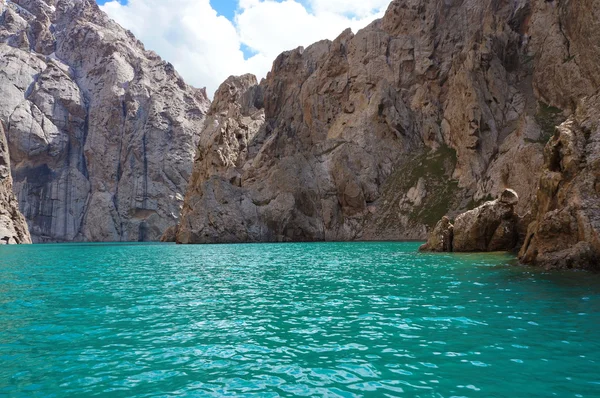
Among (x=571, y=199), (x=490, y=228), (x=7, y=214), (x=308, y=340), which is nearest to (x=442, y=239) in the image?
(x=490, y=228)

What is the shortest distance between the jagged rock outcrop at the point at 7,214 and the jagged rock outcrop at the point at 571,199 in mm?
140300

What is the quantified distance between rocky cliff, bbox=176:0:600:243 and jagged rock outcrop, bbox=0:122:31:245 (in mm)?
53009

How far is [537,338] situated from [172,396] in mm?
10953

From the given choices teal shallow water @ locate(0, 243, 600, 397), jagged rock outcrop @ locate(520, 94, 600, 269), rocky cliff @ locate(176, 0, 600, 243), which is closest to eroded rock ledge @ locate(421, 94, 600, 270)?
jagged rock outcrop @ locate(520, 94, 600, 269)

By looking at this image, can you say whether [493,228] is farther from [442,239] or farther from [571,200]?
[571,200]

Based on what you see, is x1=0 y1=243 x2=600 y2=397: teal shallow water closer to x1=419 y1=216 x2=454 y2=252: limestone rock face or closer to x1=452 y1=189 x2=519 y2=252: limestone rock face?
x1=452 y1=189 x2=519 y2=252: limestone rock face

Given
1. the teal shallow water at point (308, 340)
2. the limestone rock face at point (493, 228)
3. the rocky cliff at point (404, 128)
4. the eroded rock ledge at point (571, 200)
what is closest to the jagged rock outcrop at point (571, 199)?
the eroded rock ledge at point (571, 200)

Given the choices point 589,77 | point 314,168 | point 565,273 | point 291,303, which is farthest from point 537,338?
point 314,168

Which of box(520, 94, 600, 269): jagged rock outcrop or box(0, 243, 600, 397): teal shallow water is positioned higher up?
box(520, 94, 600, 269): jagged rock outcrop

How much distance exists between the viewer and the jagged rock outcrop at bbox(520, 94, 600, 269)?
3006cm

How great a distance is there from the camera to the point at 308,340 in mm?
13531

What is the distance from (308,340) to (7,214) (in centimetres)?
15193

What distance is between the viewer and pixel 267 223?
120625 millimetres

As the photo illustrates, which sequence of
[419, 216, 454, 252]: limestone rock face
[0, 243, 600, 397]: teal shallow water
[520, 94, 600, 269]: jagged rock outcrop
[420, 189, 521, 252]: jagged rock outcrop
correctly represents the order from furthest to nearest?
[419, 216, 454, 252]: limestone rock face < [420, 189, 521, 252]: jagged rock outcrop < [520, 94, 600, 269]: jagged rock outcrop < [0, 243, 600, 397]: teal shallow water
